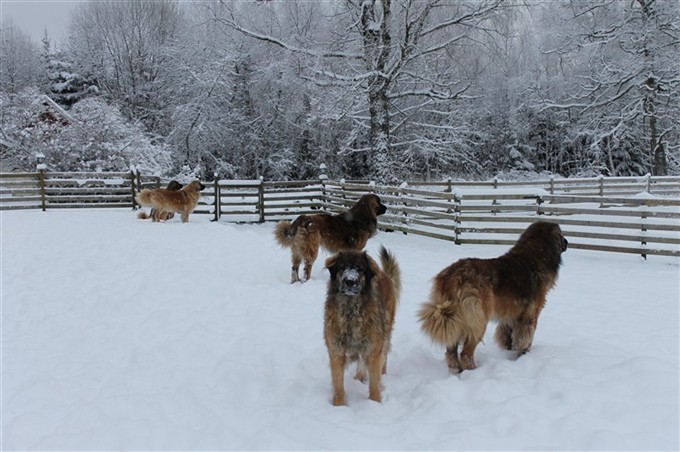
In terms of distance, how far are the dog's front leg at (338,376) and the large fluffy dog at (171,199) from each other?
41.0 feet

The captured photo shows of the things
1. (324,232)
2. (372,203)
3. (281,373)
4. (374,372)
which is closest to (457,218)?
(372,203)

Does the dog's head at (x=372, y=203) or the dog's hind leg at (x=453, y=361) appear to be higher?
the dog's head at (x=372, y=203)

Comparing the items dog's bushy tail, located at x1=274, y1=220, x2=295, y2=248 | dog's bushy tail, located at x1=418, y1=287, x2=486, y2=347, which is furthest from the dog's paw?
dog's bushy tail, located at x1=274, y1=220, x2=295, y2=248

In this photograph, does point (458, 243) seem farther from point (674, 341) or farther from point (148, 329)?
point (148, 329)

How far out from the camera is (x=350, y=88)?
51.7 ft

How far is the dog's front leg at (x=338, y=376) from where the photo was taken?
3715 millimetres

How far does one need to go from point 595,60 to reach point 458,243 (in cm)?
1616

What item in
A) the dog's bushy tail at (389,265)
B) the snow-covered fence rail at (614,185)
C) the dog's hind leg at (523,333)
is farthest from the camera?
the snow-covered fence rail at (614,185)

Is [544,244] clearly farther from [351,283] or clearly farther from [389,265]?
[351,283]

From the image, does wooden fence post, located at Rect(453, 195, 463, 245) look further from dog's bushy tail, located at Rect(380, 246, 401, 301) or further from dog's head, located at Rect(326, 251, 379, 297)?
dog's head, located at Rect(326, 251, 379, 297)

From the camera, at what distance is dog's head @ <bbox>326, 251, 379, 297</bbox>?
3.54 metres

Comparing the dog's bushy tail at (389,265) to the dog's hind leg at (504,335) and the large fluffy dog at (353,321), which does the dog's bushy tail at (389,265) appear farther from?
the dog's hind leg at (504,335)

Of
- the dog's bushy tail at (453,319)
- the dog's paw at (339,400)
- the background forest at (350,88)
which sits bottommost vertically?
the dog's paw at (339,400)

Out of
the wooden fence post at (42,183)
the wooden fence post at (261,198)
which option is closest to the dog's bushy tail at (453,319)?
the wooden fence post at (261,198)
